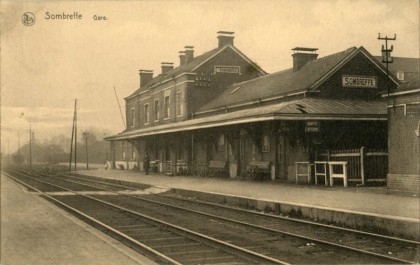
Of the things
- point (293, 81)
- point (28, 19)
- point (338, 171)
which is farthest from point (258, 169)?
point (28, 19)

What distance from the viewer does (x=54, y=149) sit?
10544cm

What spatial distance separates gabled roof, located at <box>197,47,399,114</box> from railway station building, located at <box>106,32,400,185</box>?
4 centimetres

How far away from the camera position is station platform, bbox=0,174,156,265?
273 inches

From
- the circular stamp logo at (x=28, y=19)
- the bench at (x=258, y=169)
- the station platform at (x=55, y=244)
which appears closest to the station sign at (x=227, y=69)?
the bench at (x=258, y=169)

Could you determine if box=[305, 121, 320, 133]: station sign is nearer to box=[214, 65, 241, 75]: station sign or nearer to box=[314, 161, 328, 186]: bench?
box=[314, 161, 328, 186]: bench

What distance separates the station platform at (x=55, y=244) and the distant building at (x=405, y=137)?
8.17m

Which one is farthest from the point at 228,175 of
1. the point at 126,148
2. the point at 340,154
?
the point at 126,148

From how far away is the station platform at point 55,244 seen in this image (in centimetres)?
694

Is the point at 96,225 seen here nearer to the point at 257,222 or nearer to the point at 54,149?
the point at 257,222

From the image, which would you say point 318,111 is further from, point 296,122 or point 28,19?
point 28,19

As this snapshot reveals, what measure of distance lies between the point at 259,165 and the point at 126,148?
24.0 metres

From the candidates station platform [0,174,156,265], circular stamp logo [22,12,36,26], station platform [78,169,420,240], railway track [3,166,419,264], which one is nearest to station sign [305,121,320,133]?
station platform [78,169,420,240]

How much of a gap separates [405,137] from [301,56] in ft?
34.4
